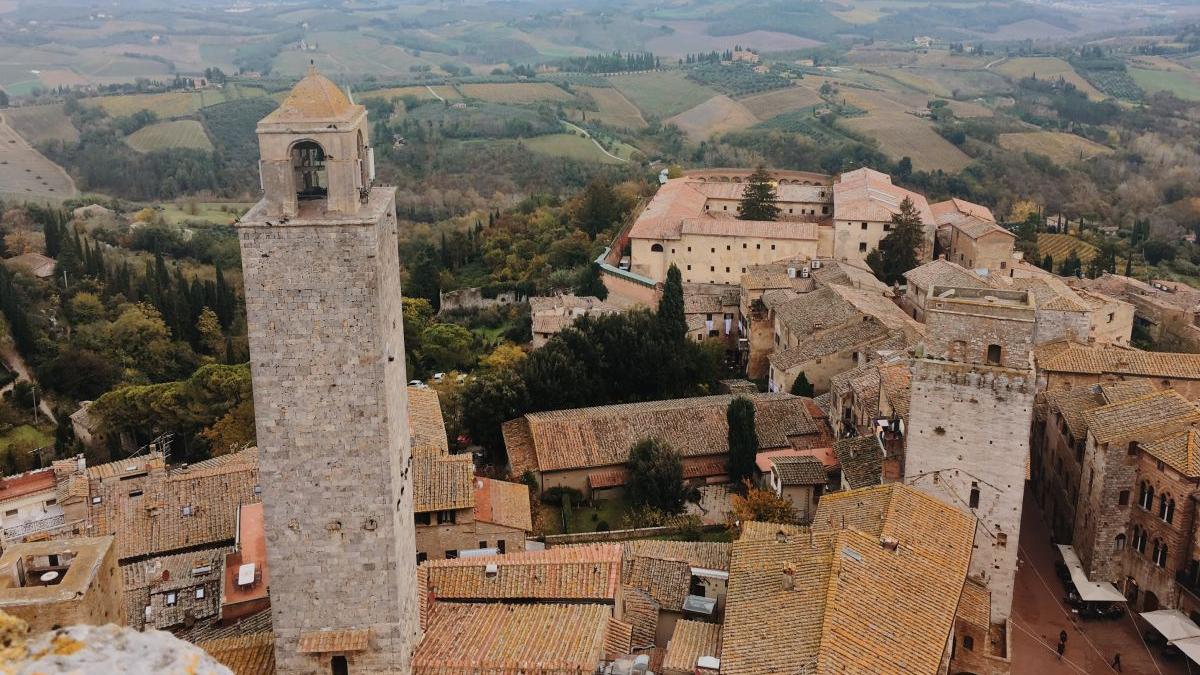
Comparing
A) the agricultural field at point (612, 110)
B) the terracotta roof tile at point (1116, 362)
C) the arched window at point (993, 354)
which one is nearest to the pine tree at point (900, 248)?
the terracotta roof tile at point (1116, 362)

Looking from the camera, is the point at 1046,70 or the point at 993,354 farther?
the point at 1046,70

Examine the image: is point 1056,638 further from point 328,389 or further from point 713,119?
point 713,119

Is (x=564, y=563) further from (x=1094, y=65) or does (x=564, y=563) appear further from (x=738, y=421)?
(x=1094, y=65)

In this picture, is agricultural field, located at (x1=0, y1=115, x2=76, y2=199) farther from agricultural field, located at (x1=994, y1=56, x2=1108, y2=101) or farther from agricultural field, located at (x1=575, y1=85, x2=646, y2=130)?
agricultural field, located at (x1=994, y1=56, x2=1108, y2=101)

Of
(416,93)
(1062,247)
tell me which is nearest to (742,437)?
(1062,247)

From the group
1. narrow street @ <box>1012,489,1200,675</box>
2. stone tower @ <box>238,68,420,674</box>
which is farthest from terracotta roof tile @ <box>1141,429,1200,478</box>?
stone tower @ <box>238,68,420,674</box>

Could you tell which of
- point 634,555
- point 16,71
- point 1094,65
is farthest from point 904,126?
point 16,71
